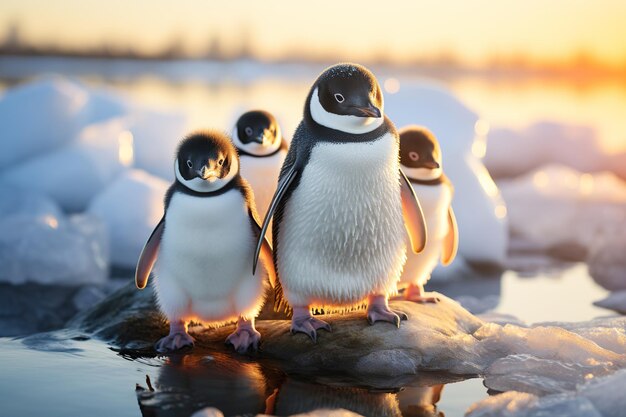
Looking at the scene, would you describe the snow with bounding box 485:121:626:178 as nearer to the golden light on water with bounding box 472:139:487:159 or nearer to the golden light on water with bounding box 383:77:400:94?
the golden light on water with bounding box 383:77:400:94

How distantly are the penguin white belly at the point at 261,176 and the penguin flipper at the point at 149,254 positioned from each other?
724mm

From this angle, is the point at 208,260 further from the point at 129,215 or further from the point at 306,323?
the point at 129,215

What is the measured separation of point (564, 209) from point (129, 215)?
3.84 m

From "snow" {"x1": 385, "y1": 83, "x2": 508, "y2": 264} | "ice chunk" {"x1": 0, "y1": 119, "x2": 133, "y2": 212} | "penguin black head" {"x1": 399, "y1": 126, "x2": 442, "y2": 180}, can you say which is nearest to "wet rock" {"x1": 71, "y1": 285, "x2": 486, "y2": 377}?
"penguin black head" {"x1": 399, "y1": 126, "x2": 442, "y2": 180}

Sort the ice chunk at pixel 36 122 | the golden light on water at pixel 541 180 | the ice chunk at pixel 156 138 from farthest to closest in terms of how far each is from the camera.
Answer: the golden light on water at pixel 541 180
the ice chunk at pixel 156 138
the ice chunk at pixel 36 122

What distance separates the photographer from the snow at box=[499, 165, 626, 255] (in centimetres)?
686

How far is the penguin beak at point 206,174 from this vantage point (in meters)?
2.81

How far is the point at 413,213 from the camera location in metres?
3.10

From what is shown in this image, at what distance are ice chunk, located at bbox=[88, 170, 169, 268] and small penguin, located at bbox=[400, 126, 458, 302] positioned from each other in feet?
9.05

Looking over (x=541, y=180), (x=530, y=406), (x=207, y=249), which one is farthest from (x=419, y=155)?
(x=541, y=180)

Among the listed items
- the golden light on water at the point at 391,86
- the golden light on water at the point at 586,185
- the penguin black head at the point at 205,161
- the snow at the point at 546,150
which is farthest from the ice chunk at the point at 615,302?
the snow at the point at 546,150

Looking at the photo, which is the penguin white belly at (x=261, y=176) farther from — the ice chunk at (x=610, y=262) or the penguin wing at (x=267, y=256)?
the ice chunk at (x=610, y=262)

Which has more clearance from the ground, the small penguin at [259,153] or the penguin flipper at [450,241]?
the small penguin at [259,153]

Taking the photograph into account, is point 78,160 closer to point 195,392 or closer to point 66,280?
point 66,280
